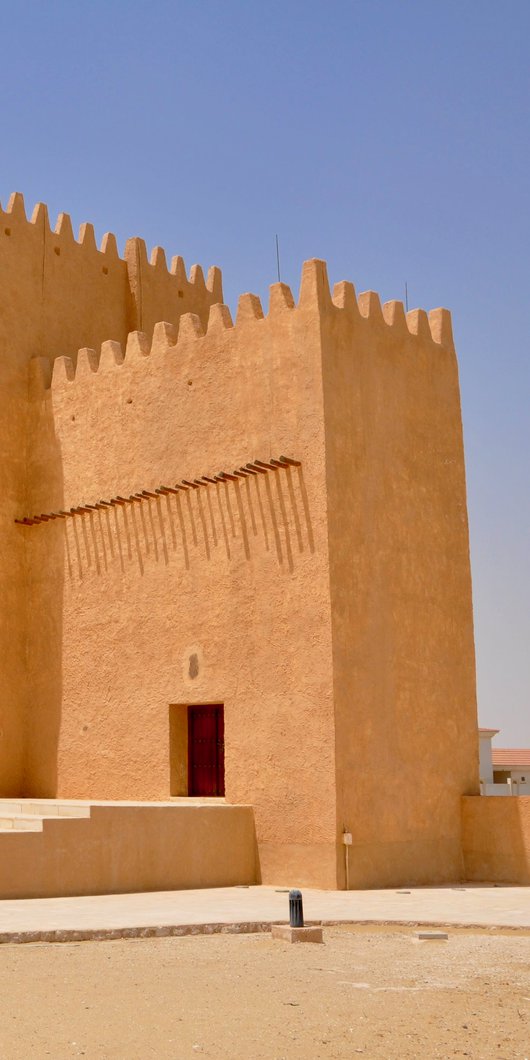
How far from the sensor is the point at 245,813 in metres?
13.1

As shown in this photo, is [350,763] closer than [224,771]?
Yes

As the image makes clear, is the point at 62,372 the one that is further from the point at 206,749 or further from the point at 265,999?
the point at 265,999

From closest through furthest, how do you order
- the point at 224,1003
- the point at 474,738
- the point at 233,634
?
the point at 224,1003, the point at 233,634, the point at 474,738

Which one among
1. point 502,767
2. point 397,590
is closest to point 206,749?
point 397,590

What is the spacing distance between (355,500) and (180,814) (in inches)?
148

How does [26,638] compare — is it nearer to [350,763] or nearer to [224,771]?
[224,771]

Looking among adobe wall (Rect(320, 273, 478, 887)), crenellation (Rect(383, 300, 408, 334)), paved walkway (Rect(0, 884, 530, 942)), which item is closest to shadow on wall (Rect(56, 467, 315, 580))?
adobe wall (Rect(320, 273, 478, 887))

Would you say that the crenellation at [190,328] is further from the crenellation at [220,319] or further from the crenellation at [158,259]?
Result: the crenellation at [158,259]

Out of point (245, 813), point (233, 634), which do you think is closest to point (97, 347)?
point (233, 634)

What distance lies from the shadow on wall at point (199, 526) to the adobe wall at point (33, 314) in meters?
0.91

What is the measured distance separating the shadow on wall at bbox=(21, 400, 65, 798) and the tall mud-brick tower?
36 mm

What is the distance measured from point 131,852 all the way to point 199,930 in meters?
2.95

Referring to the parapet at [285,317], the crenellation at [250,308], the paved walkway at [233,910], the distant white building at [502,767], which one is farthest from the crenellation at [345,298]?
the distant white building at [502,767]

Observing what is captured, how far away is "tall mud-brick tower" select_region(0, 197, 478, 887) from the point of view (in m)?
12.9
